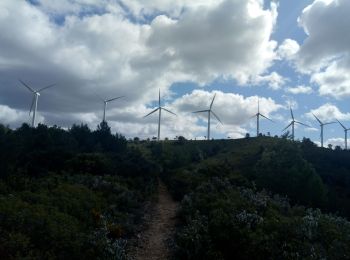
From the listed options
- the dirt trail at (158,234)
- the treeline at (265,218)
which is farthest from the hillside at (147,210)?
the dirt trail at (158,234)

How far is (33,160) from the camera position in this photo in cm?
3612

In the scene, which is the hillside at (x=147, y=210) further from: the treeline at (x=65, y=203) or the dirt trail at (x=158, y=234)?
the dirt trail at (x=158, y=234)

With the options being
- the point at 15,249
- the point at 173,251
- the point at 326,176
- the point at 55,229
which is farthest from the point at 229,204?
the point at 326,176

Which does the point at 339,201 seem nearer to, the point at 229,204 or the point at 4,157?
the point at 229,204

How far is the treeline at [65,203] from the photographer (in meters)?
12.1

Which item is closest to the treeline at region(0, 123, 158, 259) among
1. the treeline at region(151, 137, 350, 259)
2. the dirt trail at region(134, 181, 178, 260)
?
the dirt trail at region(134, 181, 178, 260)

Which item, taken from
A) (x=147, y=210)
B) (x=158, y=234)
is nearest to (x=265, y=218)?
(x=158, y=234)

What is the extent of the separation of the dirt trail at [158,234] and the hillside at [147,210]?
1.06 ft

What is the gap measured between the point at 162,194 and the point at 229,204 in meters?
17.6

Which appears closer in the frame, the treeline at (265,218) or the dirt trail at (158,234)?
the treeline at (265,218)

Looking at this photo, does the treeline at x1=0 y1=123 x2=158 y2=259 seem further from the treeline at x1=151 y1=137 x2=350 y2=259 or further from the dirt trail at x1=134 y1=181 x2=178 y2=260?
the treeline at x1=151 y1=137 x2=350 y2=259

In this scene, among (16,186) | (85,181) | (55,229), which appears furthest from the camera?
(85,181)

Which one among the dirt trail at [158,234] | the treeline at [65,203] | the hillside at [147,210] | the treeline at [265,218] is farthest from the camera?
the dirt trail at [158,234]

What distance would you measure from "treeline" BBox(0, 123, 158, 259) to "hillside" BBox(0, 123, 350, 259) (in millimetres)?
37
